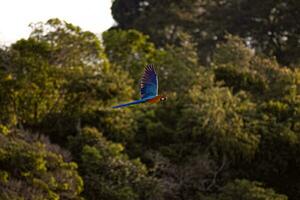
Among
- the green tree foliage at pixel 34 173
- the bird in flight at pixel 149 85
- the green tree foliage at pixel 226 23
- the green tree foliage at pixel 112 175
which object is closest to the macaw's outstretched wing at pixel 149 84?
the bird in flight at pixel 149 85

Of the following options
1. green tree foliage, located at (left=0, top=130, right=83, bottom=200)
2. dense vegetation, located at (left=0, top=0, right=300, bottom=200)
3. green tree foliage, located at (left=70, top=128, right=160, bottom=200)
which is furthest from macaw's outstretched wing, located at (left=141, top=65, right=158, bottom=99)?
green tree foliage, located at (left=70, top=128, right=160, bottom=200)

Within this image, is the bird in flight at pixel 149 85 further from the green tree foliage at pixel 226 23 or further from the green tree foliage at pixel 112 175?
the green tree foliage at pixel 226 23

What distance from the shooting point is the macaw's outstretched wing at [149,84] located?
1330cm

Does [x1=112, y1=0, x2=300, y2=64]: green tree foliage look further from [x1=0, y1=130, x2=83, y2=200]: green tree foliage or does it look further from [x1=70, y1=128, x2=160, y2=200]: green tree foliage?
[x1=0, y1=130, x2=83, y2=200]: green tree foliage

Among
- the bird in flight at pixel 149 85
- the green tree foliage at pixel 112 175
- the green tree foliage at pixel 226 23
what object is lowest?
the green tree foliage at pixel 112 175

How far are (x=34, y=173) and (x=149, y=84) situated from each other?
10.4 m

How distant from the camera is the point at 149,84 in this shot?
13.3 m

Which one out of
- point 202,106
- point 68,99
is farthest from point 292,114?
point 68,99

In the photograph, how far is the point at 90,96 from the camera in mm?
27438

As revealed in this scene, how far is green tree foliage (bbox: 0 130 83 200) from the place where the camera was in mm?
21969

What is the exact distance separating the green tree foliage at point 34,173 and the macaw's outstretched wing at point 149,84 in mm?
8990

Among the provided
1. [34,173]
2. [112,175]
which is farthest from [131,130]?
[34,173]

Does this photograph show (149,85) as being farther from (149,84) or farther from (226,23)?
(226,23)

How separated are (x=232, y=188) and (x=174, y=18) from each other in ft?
82.0
